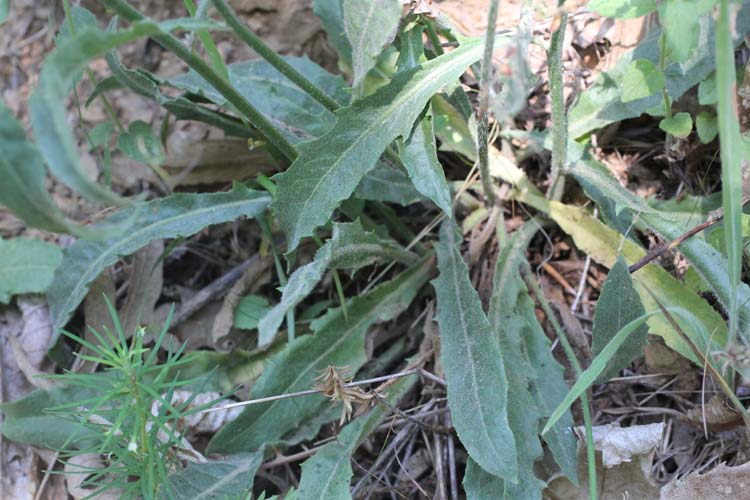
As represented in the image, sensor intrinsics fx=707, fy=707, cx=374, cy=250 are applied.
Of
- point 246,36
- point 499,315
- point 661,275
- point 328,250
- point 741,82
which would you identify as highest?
point 246,36

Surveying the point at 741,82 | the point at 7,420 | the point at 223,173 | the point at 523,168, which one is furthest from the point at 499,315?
the point at 7,420

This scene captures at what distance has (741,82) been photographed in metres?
1.58

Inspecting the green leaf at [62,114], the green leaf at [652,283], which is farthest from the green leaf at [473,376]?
the green leaf at [62,114]

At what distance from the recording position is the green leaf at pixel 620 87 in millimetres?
1650

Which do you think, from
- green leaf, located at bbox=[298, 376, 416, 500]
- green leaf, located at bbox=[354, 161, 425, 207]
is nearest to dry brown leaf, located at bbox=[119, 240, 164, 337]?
green leaf, located at bbox=[354, 161, 425, 207]

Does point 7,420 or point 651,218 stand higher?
point 651,218

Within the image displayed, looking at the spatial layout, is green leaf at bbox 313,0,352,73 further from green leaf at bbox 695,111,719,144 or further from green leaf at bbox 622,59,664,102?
green leaf at bbox 695,111,719,144

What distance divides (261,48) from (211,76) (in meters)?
0.17

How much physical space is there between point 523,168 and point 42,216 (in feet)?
4.54

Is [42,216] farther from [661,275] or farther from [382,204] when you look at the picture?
[661,275]

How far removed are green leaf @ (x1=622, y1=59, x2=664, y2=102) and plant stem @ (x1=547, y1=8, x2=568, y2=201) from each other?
137 mm

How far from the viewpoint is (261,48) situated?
147 cm

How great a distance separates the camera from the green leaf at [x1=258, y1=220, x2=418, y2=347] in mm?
1404

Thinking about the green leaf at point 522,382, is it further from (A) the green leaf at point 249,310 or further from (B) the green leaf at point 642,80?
(A) the green leaf at point 249,310
